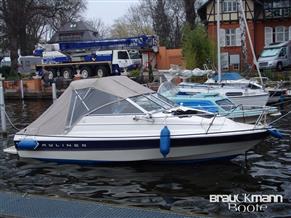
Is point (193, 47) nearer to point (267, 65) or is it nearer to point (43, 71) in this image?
point (267, 65)

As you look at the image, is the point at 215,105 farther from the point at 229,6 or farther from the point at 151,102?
the point at 229,6

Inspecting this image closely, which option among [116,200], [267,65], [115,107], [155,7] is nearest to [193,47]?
[267,65]

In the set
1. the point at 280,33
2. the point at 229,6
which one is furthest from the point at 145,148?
the point at 280,33

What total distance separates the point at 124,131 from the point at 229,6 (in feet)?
133

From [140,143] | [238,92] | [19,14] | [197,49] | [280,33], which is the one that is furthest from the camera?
[280,33]

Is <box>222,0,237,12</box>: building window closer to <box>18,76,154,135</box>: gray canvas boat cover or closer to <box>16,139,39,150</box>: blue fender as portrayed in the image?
<box>18,76,154,135</box>: gray canvas boat cover

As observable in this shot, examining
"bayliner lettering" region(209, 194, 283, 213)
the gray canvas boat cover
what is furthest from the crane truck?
"bayliner lettering" region(209, 194, 283, 213)

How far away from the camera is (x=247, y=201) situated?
30.7 feet

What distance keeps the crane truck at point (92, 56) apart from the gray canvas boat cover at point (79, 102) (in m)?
27.9

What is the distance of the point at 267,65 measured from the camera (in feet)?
135

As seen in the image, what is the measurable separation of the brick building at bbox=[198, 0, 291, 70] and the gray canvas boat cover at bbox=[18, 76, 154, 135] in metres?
37.0

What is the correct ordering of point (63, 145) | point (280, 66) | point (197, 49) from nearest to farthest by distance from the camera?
point (63, 145) < point (197, 49) < point (280, 66)

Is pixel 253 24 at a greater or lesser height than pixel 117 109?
greater

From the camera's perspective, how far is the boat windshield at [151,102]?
12.3 metres
